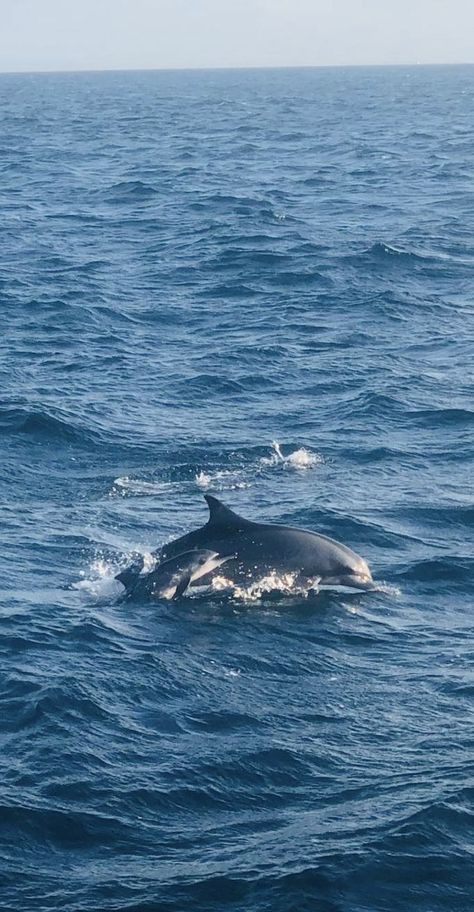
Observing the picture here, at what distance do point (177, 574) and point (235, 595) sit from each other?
2.89ft

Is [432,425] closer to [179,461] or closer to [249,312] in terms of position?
[179,461]

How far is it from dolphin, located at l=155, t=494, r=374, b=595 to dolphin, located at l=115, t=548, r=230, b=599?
5 cm

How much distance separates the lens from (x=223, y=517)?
2053cm

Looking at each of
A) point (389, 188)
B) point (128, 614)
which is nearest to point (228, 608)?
point (128, 614)

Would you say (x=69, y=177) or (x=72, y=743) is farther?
(x=69, y=177)

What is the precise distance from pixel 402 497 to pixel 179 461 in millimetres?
4346

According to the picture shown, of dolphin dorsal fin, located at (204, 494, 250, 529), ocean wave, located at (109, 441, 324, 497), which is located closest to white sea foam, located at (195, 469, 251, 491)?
ocean wave, located at (109, 441, 324, 497)

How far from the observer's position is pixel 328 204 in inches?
2400

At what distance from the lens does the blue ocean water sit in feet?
47.0

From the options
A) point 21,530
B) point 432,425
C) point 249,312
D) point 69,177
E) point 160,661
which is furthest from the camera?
point 69,177

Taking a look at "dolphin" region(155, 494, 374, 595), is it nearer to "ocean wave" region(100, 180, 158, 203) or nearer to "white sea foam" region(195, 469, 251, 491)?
"white sea foam" region(195, 469, 251, 491)

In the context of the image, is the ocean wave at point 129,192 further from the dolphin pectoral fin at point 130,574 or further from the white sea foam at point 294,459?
the dolphin pectoral fin at point 130,574

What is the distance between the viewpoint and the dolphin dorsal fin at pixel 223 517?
66.9 feet

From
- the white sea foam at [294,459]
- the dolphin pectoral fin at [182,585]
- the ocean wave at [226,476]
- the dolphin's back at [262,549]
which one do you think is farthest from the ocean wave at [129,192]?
the dolphin pectoral fin at [182,585]
